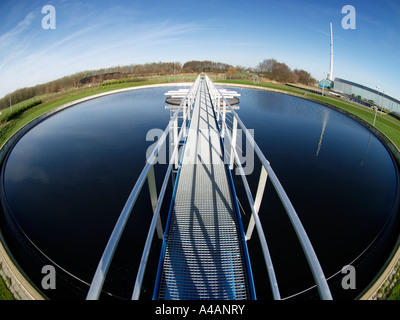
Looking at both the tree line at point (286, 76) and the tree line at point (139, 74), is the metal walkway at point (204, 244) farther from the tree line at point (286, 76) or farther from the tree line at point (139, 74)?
the tree line at point (286, 76)

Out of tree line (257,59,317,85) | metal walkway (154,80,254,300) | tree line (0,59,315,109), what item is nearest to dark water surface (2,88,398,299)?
metal walkway (154,80,254,300)

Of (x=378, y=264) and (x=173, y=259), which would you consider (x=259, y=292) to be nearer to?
(x=173, y=259)

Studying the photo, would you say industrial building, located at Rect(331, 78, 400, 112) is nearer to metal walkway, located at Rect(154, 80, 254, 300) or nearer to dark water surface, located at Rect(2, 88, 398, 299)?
dark water surface, located at Rect(2, 88, 398, 299)

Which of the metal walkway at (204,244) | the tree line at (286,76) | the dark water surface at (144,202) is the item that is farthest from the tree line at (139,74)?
the metal walkway at (204,244)

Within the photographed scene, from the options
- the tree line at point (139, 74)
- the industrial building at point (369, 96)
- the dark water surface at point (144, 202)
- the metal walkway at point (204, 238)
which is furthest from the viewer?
the tree line at point (139, 74)

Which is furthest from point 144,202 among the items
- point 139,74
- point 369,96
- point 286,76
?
point 286,76

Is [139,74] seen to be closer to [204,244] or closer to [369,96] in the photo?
[369,96]
